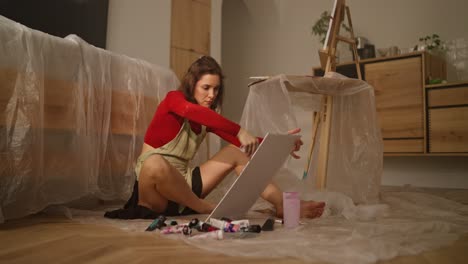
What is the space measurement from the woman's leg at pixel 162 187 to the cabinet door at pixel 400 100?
1.71m

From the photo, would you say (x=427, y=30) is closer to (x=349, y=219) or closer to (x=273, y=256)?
(x=349, y=219)

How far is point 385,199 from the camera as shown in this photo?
1.65 meters

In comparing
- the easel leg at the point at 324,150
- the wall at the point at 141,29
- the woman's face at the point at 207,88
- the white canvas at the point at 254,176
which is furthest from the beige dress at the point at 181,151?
the wall at the point at 141,29

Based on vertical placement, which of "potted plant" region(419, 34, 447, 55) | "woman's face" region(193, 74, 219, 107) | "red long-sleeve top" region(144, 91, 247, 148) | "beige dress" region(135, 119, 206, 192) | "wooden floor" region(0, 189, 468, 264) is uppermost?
"potted plant" region(419, 34, 447, 55)

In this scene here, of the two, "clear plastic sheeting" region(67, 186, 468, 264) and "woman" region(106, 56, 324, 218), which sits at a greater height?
"woman" region(106, 56, 324, 218)

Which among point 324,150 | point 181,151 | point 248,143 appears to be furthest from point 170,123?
point 324,150

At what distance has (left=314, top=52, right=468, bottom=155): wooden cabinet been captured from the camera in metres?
2.22

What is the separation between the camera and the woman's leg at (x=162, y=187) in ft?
3.64

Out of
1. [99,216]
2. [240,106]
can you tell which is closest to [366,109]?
[99,216]

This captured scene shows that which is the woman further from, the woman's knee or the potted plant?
the potted plant

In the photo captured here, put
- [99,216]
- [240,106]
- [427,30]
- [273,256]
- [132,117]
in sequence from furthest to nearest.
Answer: [240,106] < [427,30] < [132,117] < [99,216] < [273,256]

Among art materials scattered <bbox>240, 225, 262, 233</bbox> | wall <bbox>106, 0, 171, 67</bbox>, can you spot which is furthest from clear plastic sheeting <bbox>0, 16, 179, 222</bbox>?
wall <bbox>106, 0, 171, 67</bbox>

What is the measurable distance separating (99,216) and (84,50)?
66 cm

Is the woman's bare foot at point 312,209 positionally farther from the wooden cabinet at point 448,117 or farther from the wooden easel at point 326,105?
the wooden cabinet at point 448,117
